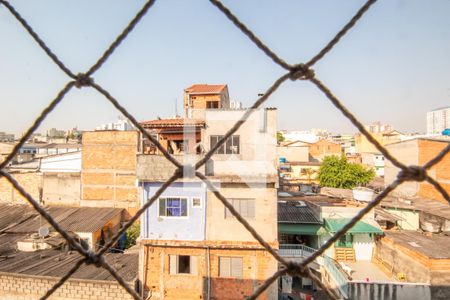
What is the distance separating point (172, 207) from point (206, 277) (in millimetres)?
2126

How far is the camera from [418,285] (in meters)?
6.85

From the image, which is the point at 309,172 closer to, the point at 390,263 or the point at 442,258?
the point at 390,263

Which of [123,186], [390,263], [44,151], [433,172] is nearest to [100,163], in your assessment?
[123,186]

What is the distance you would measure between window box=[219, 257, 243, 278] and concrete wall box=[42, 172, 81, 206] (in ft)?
37.0

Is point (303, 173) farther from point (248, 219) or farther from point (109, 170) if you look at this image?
point (248, 219)

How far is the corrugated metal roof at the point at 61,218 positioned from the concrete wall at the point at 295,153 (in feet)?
71.7

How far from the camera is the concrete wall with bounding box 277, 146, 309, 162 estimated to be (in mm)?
31703

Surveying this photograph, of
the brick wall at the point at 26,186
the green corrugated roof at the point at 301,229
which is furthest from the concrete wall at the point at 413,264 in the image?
the brick wall at the point at 26,186

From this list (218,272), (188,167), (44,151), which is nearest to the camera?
(188,167)

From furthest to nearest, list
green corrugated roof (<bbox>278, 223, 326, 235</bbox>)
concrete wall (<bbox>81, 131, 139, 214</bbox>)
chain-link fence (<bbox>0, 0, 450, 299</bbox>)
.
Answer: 1. concrete wall (<bbox>81, 131, 139, 214</bbox>)
2. green corrugated roof (<bbox>278, 223, 326, 235</bbox>)
3. chain-link fence (<bbox>0, 0, 450, 299</bbox>)

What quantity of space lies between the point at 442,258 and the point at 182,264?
688 centimetres

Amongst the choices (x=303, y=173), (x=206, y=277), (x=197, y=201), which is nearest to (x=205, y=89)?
(x=197, y=201)

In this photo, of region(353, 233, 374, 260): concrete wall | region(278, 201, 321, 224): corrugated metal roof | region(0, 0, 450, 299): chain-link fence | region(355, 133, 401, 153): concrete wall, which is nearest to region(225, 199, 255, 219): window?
region(278, 201, 321, 224): corrugated metal roof

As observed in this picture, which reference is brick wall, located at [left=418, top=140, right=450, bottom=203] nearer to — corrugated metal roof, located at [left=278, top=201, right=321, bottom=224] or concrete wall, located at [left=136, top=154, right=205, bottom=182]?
corrugated metal roof, located at [left=278, top=201, right=321, bottom=224]
